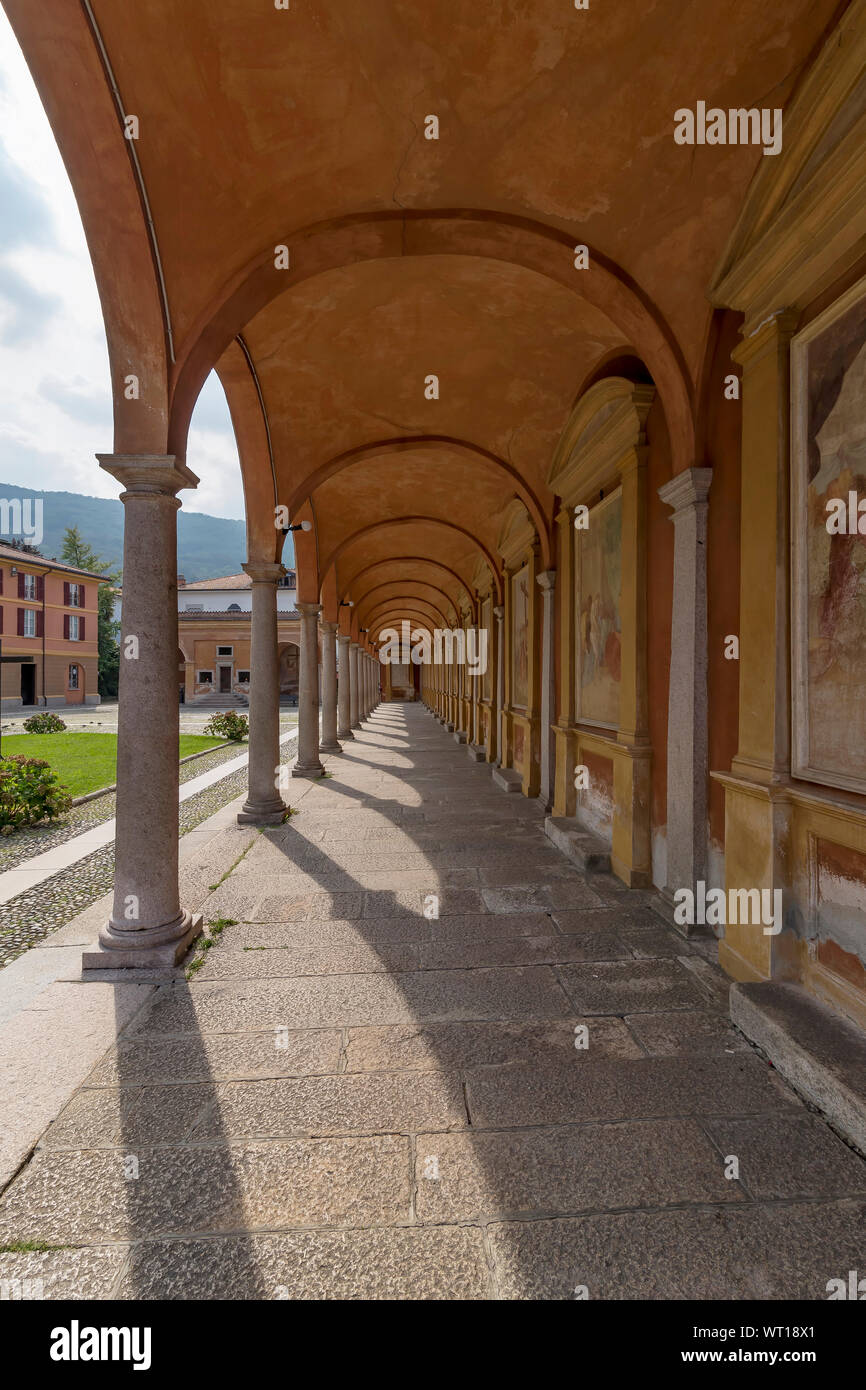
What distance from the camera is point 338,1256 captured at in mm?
2062

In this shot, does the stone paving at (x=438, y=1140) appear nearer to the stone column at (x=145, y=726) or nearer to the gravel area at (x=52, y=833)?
the stone column at (x=145, y=726)

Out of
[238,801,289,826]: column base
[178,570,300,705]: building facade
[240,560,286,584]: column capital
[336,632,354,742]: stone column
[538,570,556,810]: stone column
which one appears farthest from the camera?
[178,570,300,705]: building facade

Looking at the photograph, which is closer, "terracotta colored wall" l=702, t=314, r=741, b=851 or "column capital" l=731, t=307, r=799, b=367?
"column capital" l=731, t=307, r=799, b=367

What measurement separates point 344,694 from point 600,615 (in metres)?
13.1

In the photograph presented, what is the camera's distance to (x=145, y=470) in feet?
13.9

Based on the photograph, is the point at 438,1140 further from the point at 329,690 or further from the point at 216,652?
the point at 216,652

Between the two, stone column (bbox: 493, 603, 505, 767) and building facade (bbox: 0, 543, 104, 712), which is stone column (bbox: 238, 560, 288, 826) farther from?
building facade (bbox: 0, 543, 104, 712)

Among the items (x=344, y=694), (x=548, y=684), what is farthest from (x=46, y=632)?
(x=548, y=684)

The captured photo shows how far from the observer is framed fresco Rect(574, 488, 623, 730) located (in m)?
6.20

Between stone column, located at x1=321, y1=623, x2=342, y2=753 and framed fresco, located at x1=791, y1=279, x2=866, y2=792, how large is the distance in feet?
43.5

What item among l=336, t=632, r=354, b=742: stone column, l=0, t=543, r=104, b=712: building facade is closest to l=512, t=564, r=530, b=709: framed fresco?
l=336, t=632, r=354, b=742: stone column
